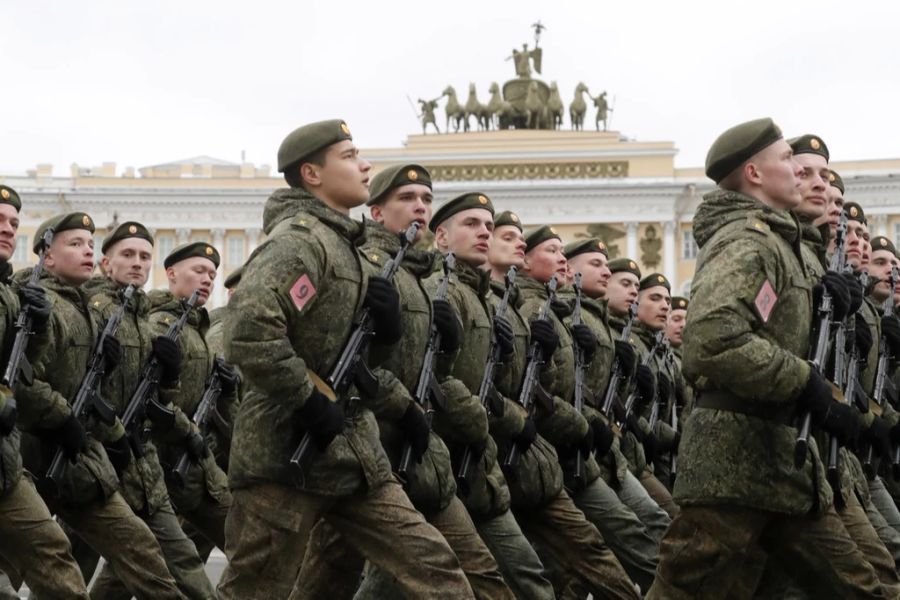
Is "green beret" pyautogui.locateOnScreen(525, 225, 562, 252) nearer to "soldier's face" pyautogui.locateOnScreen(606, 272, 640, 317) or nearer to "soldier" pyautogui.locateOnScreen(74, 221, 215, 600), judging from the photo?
"soldier's face" pyautogui.locateOnScreen(606, 272, 640, 317)

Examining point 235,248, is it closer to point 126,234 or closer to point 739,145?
point 126,234

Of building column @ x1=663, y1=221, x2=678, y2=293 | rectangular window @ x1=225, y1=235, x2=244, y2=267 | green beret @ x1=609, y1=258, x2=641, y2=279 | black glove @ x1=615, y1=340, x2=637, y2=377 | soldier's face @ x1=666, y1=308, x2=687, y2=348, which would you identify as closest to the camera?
black glove @ x1=615, y1=340, x2=637, y2=377

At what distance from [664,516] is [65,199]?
5059cm

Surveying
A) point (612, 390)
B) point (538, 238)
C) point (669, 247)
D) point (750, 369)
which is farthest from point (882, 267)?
point (669, 247)

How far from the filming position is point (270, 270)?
5.48 metres

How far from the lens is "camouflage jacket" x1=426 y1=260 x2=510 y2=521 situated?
23.1ft

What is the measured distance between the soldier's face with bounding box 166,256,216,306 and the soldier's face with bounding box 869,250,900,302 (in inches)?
161

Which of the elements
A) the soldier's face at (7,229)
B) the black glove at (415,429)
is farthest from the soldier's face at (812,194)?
the soldier's face at (7,229)

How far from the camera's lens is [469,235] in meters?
7.80

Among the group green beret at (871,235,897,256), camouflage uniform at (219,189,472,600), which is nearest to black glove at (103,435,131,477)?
camouflage uniform at (219,189,472,600)

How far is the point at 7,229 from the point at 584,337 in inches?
133

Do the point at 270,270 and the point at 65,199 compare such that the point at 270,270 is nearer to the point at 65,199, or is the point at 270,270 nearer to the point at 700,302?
the point at 700,302

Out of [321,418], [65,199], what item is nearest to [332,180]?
[321,418]

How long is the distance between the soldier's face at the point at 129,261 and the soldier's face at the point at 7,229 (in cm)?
155
